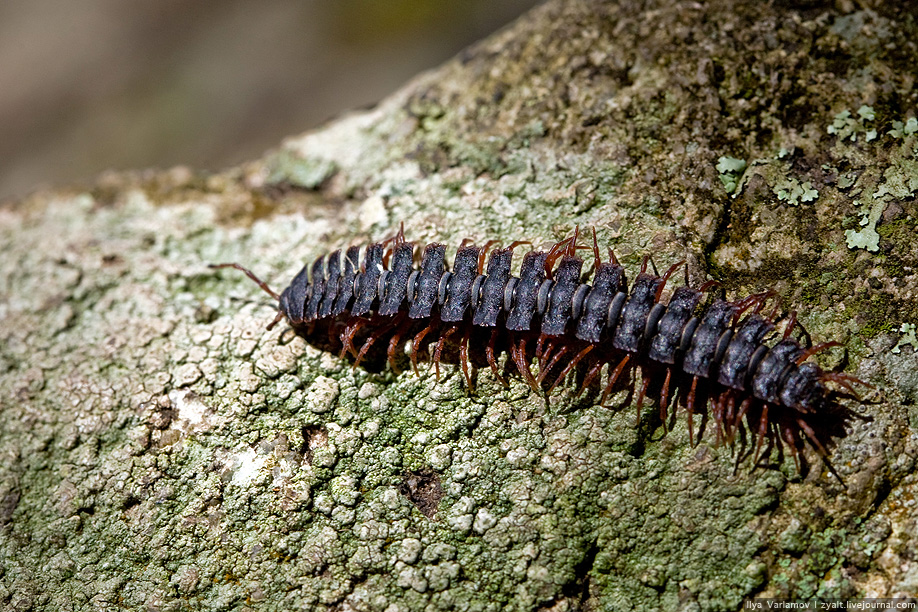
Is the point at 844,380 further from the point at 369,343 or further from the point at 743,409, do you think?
the point at 369,343

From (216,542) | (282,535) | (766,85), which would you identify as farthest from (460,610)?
(766,85)

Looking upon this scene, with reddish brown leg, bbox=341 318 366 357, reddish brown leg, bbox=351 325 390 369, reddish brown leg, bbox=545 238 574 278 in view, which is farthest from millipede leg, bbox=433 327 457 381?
reddish brown leg, bbox=545 238 574 278

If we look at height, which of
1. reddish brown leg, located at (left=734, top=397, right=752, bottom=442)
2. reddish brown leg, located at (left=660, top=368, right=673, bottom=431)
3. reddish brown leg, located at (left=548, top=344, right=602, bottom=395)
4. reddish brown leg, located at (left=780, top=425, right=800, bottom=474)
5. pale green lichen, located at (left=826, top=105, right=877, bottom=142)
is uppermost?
pale green lichen, located at (left=826, top=105, right=877, bottom=142)

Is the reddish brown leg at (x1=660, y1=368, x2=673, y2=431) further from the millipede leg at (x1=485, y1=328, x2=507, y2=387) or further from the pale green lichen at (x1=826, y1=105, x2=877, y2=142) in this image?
the pale green lichen at (x1=826, y1=105, x2=877, y2=142)

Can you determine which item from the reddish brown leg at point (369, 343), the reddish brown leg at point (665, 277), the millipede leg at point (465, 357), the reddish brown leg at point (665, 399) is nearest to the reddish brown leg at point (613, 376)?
the reddish brown leg at point (665, 399)

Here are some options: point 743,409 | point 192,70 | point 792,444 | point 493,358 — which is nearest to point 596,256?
point 493,358

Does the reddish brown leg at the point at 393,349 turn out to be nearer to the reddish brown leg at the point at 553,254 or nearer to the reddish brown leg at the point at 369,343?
the reddish brown leg at the point at 369,343
